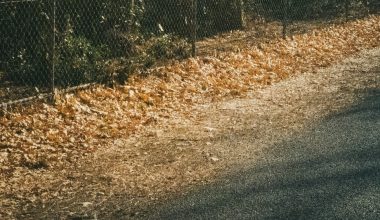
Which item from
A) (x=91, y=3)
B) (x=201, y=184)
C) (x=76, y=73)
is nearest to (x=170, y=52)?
(x=91, y=3)

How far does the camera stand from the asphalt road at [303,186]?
12.7ft

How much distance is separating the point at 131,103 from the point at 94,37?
2.72m

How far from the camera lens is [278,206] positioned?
13.0ft

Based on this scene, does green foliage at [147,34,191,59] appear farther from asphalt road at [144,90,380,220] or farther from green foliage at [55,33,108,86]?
asphalt road at [144,90,380,220]

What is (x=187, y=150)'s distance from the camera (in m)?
5.43

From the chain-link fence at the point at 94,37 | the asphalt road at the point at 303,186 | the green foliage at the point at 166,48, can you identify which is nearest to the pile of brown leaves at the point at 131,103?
the chain-link fence at the point at 94,37

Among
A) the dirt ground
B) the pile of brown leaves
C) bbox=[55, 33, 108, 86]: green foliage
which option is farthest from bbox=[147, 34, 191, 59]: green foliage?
the dirt ground

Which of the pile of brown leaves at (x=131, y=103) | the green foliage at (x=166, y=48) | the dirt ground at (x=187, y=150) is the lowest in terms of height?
the dirt ground at (x=187, y=150)

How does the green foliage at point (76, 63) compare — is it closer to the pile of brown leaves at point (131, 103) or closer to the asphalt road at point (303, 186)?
the pile of brown leaves at point (131, 103)

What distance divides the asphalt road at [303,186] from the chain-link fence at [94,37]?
10.8ft

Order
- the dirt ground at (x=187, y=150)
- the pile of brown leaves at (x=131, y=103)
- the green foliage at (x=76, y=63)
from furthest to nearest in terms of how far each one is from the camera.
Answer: the green foliage at (x=76, y=63) → the pile of brown leaves at (x=131, y=103) → the dirt ground at (x=187, y=150)

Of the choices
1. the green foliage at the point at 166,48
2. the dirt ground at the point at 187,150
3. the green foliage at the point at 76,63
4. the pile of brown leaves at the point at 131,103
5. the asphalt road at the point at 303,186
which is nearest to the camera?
the asphalt road at the point at 303,186

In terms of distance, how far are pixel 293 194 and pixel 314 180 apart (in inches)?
15.6

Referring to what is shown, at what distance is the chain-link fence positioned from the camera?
7.29 metres
